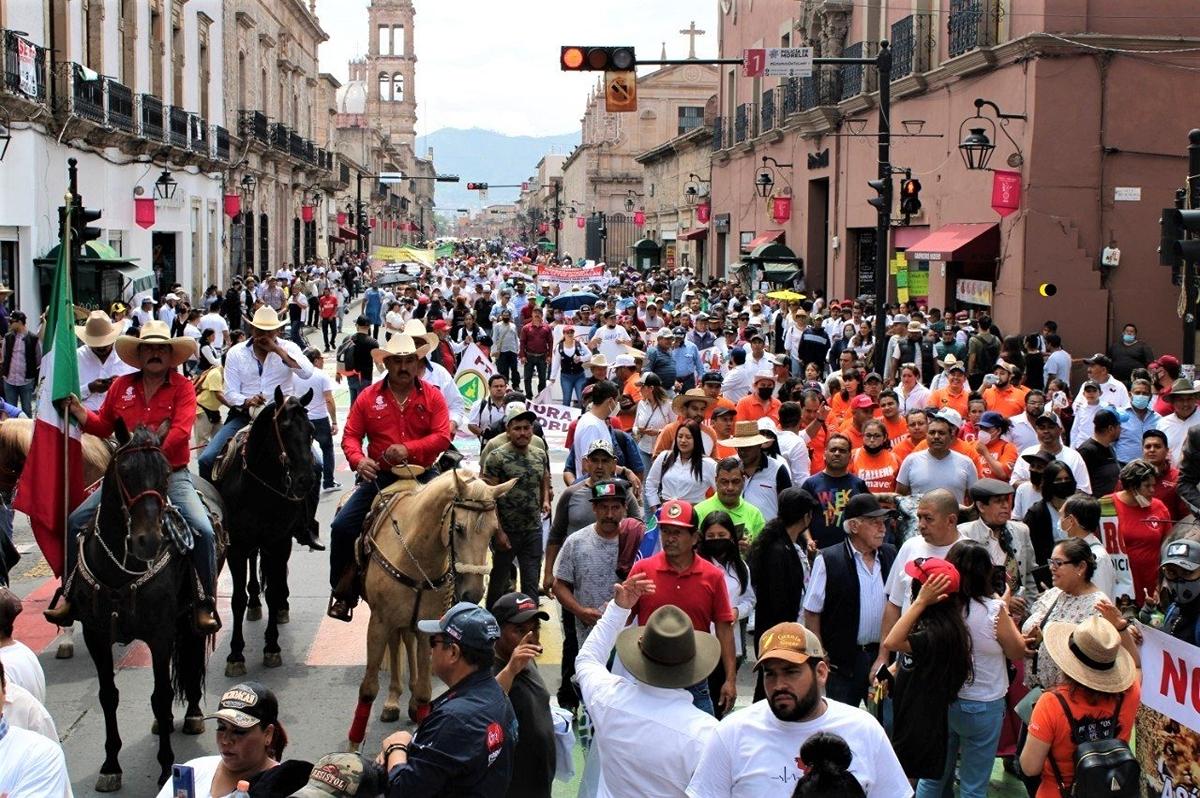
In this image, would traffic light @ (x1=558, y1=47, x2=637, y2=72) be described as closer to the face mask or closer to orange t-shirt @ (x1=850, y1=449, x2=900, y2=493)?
orange t-shirt @ (x1=850, y1=449, x2=900, y2=493)

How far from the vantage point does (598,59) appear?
1623cm

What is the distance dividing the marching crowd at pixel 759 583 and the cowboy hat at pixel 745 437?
0.03 m

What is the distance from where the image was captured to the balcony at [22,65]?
23.7 meters

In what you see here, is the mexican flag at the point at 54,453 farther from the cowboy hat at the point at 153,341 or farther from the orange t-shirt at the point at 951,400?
the orange t-shirt at the point at 951,400

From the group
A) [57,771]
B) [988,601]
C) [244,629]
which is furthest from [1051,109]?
[57,771]

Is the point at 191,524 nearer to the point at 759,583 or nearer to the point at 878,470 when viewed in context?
the point at 759,583

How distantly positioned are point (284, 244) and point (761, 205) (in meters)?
22.7

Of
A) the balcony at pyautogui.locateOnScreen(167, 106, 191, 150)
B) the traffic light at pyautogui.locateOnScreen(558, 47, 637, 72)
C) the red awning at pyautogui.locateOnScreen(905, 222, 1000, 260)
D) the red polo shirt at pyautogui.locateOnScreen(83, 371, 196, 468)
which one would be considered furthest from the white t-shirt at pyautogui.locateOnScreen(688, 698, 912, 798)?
the balcony at pyautogui.locateOnScreen(167, 106, 191, 150)

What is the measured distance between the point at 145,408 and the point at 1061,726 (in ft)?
19.4

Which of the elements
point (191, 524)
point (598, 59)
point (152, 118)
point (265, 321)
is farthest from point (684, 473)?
point (152, 118)

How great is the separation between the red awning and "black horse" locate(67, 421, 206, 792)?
18740mm

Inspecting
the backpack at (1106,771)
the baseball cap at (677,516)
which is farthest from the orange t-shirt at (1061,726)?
the baseball cap at (677,516)

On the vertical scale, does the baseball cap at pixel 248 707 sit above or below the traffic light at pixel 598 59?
below

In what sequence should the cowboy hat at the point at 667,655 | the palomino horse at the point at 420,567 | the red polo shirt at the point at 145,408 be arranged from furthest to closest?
the red polo shirt at the point at 145,408 → the palomino horse at the point at 420,567 → the cowboy hat at the point at 667,655
